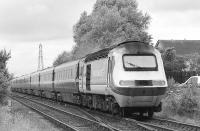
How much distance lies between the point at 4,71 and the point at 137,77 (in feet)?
19.2

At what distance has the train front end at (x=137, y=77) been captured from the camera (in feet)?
57.8

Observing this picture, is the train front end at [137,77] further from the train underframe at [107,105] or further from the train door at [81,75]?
the train door at [81,75]

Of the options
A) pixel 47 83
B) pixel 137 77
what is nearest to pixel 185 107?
pixel 137 77

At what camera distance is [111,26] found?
59.3 metres

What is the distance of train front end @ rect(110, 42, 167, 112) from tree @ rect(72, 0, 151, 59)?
3683 cm

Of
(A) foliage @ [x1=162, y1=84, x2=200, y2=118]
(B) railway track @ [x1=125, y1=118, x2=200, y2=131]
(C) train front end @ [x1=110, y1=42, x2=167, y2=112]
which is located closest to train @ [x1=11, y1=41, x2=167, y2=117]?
(C) train front end @ [x1=110, y1=42, x2=167, y2=112]

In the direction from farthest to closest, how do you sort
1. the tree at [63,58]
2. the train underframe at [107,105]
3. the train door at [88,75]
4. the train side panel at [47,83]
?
1. the tree at [63,58]
2. the train side panel at [47,83]
3. the train door at [88,75]
4. the train underframe at [107,105]

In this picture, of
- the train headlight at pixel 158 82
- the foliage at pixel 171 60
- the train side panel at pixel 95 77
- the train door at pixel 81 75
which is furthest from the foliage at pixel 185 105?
→ the foliage at pixel 171 60

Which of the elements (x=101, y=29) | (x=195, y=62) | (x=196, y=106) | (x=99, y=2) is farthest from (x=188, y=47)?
(x=196, y=106)

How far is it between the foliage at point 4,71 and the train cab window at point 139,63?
5.01 m

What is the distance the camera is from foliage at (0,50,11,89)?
1900cm

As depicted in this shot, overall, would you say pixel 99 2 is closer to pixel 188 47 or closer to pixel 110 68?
pixel 188 47

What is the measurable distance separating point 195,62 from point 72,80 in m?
42.4

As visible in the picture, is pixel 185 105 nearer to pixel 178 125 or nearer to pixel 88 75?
pixel 178 125
